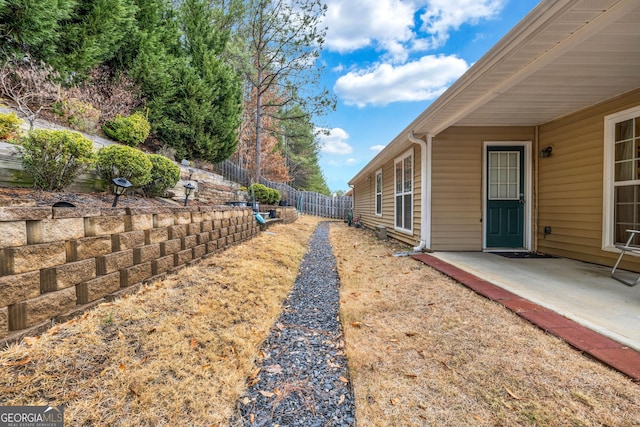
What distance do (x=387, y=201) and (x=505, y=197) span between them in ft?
10.7

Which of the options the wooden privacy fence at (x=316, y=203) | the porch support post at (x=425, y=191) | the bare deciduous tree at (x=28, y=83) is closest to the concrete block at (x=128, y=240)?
the bare deciduous tree at (x=28, y=83)

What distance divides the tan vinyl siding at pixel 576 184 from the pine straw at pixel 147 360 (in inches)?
185

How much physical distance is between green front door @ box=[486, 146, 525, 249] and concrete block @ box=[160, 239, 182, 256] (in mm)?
5024

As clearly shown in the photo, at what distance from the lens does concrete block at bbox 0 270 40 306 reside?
132 cm

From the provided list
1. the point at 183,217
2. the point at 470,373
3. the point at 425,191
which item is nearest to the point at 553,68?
the point at 425,191

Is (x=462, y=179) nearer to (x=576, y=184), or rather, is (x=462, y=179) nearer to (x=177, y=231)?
(x=576, y=184)

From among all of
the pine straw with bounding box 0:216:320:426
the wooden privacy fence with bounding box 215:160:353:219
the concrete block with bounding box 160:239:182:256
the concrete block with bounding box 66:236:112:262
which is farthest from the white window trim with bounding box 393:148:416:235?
the wooden privacy fence with bounding box 215:160:353:219

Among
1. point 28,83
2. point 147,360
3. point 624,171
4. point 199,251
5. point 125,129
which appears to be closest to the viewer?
point 147,360

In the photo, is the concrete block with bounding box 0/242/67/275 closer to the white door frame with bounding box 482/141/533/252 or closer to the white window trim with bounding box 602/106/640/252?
the white door frame with bounding box 482/141/533/252

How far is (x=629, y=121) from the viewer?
3.45 m

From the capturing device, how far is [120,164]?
359 centimetres

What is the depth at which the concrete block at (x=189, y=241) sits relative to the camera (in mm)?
2955

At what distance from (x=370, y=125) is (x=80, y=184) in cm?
1704

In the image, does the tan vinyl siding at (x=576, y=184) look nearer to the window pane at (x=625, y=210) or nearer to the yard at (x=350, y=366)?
the window pane at (x=625, y=210)
